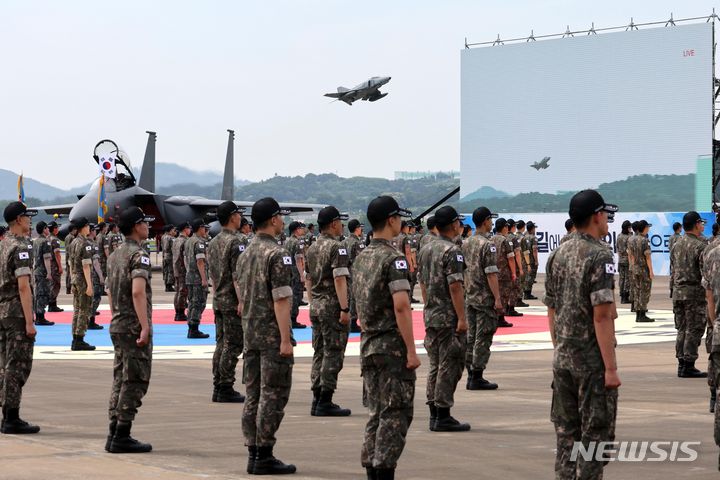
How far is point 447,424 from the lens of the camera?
10.4 meters

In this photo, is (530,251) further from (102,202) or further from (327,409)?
(102,202)

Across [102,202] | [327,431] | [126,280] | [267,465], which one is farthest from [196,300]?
[102,202]

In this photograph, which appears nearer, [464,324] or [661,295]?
[464,324]

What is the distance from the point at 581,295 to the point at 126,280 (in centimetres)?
423

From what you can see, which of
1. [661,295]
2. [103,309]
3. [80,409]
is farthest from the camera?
[661,295]

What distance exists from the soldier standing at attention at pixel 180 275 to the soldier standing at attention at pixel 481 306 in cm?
1115

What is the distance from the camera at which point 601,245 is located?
6883 millimetres

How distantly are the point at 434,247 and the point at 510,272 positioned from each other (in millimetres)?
11073

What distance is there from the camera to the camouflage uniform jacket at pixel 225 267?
1246 cm

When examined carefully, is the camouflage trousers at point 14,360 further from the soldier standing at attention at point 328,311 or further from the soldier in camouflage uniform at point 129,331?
the soldier standing at attention at point 328,311

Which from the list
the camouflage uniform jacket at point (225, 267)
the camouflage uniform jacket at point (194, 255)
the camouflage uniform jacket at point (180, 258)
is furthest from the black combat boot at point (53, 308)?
the camouflage uniform jacket at point (225, 267)

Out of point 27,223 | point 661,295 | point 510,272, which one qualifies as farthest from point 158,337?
point 661,295

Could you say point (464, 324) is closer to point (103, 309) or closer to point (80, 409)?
point (80, 409)

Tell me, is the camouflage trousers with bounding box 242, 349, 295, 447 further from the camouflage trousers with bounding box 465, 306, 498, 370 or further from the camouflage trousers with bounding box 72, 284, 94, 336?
the camouflage trousers with bounding box 72, 284, 94, 336
